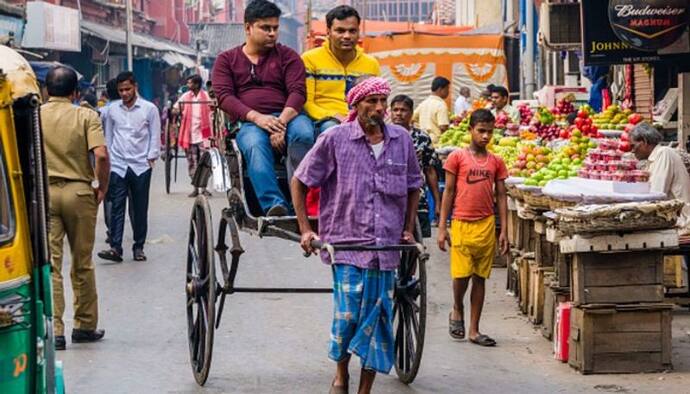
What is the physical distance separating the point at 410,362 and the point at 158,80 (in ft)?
161

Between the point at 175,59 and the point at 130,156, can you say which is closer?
the point at 130,156

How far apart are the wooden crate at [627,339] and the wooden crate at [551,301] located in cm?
72

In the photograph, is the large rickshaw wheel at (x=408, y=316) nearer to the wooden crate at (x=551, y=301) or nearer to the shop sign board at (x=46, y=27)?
the wooden crate at (x=551, y=301)

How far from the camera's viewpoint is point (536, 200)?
11.3 metres

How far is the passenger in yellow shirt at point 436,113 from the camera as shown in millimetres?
19812

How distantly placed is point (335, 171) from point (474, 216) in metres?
2.62

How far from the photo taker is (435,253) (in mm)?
16203

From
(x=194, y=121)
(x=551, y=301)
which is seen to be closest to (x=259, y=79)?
(x=551, y=301)

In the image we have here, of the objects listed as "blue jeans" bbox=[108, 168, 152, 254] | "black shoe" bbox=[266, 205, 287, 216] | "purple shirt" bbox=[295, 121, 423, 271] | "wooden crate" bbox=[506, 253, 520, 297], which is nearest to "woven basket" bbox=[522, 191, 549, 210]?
"wooden crate" bbox=[506, 253, 520, 297]

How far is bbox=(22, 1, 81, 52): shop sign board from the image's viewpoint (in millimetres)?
33094

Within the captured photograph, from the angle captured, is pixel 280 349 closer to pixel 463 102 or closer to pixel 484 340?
pixel 484 340

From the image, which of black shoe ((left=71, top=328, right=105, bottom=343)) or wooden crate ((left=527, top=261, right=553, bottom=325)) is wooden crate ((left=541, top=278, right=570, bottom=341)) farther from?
black shoe ((left=71, top=328, right=105, bottom=343))

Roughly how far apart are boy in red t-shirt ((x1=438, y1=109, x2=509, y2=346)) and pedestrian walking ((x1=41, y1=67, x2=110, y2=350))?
2.44 meters

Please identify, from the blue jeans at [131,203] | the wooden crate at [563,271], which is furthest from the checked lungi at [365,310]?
the blue jeans at [131,203]
